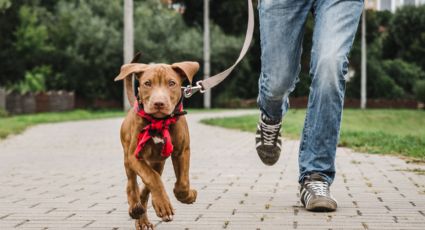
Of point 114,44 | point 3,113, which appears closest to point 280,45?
point 3,113

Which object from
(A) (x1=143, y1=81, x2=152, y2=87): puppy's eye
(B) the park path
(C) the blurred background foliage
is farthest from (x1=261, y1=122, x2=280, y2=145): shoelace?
(C) the blurred background foliage

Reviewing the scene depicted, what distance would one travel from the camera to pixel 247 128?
18.9 metres

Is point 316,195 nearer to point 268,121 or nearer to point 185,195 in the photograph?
point 268,121

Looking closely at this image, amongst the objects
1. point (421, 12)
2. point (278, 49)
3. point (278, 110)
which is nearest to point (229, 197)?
point (278, 110)

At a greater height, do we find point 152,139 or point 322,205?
point 152,139

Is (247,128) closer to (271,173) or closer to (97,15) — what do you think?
(271,173)

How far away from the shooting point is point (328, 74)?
16.9 ft

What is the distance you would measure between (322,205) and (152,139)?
170 cm

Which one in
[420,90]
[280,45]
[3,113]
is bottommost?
[420,90]

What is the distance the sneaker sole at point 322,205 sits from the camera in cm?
→ 517

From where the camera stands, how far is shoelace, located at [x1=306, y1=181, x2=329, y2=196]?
5250 mm

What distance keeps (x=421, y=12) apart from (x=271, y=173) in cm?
5621

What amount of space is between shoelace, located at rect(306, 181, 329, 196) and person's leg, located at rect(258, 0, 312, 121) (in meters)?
0.67

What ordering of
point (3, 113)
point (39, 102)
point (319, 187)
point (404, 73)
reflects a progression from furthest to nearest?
1. point (404, 73)
2. point (39, 102)
3. point (3, 113)
4. point (319, 187)
